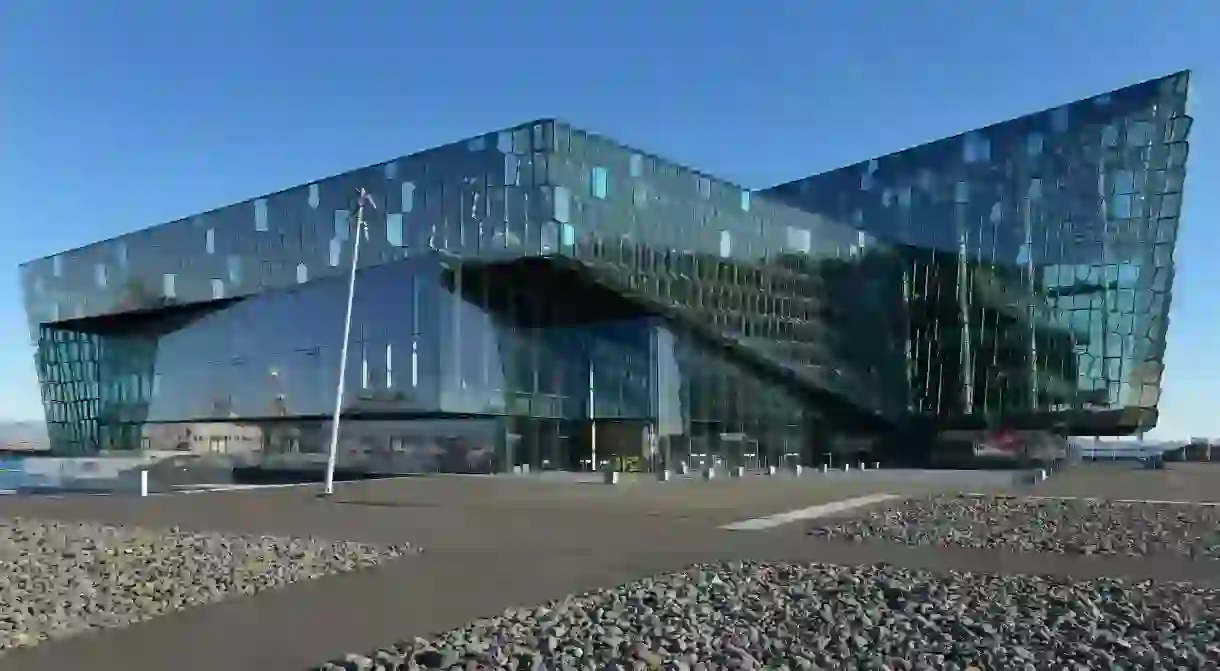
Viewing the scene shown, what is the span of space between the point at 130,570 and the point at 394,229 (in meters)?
30.2

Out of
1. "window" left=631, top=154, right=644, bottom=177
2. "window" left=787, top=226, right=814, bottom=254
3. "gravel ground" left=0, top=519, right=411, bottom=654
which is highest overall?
Answer: "window" left=631, top=154, right=644, bottom=177

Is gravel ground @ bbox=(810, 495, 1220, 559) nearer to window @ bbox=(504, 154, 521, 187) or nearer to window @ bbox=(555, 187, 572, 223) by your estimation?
window @ bbox=(555, 187, 572, 223)

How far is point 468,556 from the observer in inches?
523

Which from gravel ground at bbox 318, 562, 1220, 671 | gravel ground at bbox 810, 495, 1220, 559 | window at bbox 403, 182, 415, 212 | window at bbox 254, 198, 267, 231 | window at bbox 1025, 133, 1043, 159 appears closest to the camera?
gravel ground at bbox 318, 562, 1220, 671

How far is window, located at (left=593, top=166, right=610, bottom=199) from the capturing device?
39.0m

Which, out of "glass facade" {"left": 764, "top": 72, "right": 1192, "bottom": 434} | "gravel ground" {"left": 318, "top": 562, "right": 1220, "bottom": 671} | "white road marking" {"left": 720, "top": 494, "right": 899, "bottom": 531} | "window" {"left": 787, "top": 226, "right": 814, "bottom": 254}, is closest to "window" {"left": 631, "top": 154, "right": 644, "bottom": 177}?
"window" {"left": 787, "top": 226, "right": 814, "bottom": 254}

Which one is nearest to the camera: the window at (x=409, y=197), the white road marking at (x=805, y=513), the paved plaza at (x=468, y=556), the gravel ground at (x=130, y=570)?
the paved plaza at (x=468, y=556)

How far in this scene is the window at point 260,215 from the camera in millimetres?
46406

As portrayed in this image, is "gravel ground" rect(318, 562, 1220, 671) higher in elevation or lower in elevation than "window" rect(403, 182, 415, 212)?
lower

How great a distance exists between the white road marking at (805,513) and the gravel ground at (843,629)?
718 centimetres

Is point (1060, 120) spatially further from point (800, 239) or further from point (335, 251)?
point (335, 251)

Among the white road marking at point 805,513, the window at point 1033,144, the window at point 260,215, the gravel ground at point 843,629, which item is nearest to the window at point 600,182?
the window at point 260,215

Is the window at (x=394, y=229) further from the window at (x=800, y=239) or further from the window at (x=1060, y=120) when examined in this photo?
the window at (x=1060, y=120)

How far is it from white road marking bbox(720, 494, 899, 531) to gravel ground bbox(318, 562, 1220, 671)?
283 inches
